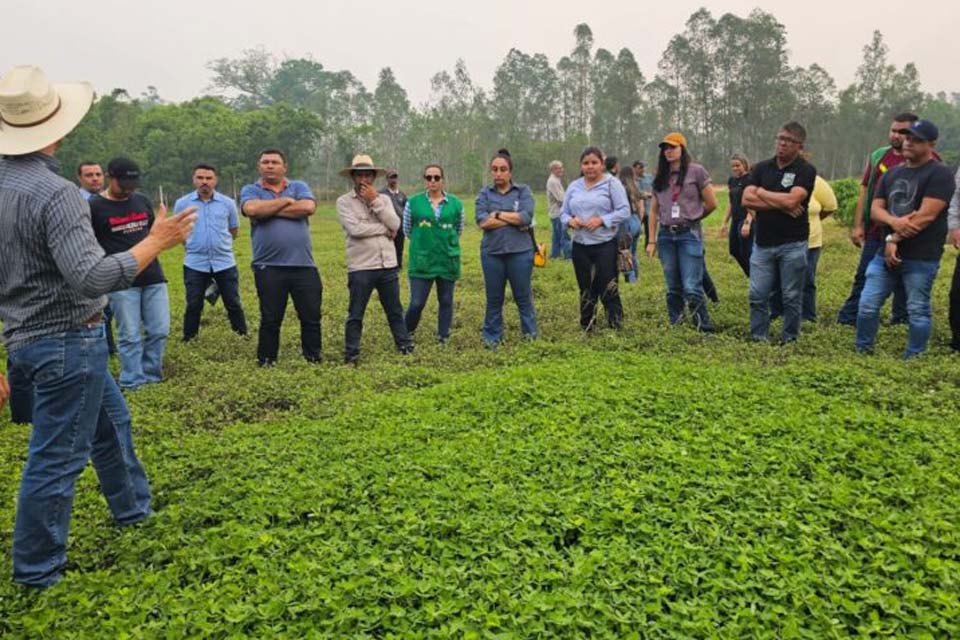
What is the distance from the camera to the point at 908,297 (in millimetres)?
6340

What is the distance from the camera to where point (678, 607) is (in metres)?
2.86

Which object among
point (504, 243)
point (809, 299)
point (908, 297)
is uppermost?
point (504, 243)

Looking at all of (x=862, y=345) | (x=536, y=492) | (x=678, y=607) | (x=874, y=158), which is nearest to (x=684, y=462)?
(x=536, y=492)

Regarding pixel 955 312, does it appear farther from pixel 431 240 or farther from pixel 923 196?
pixel 431 240

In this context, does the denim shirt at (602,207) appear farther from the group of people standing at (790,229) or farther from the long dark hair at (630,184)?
the long dark hair at (630,184)

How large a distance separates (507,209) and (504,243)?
15.9 inches

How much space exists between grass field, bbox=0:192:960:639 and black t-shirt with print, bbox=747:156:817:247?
1179mm

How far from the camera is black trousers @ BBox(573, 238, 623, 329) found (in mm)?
7824

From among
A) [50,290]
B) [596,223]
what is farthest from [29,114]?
[596,223]

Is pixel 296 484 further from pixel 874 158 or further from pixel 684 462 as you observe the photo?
pixel 874 158

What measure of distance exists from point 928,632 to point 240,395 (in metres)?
5.40

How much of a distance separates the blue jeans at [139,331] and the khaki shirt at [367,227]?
1985 mm

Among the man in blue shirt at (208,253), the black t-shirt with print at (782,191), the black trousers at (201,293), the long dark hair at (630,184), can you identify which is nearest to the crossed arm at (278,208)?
the man in blue shirt at (208,253)

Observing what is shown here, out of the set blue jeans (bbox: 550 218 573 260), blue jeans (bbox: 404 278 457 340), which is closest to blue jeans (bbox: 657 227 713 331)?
blue jeans (bbox: 404 278 457 340)
